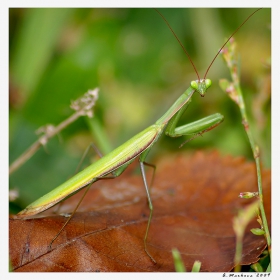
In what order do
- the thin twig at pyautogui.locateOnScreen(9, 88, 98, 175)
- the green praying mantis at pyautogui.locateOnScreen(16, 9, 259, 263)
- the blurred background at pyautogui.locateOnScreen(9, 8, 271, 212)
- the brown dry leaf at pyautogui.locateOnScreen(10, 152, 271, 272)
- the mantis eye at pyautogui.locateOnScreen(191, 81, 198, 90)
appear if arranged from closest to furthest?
the brown dry leaf at pyautogui.locateOnScreen(10, 152, 271, 272), the green praying mantis at pyautogui.locateOnScreen(16, 9, 259, 263), the mantis eye at pyautogui.locateOnScreen(191, 81, 198, 90), the thin twig at pyautogui.locateOnScreen(9, 88, 98, 175), the blurred background at pyautogui.locateOnScreen(9, 8, 271, 212)

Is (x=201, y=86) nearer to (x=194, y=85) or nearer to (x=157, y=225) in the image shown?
(x=194, y=85)

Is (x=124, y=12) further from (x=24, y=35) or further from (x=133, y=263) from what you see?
(x=133, y=263)

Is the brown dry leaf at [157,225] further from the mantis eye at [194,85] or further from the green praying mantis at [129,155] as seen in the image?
the mantis eye at [194,85]

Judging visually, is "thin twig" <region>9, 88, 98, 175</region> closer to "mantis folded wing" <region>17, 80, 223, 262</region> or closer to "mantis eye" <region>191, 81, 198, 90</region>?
"mantis folded wing" <region>17, 80, 223, 262</region>

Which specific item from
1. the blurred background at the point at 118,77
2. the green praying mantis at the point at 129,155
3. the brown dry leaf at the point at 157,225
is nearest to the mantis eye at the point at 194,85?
the green praying mantis at the point at 129,155

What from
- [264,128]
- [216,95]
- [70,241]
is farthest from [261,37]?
[70,241]

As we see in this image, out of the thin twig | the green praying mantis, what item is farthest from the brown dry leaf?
the thin twig
